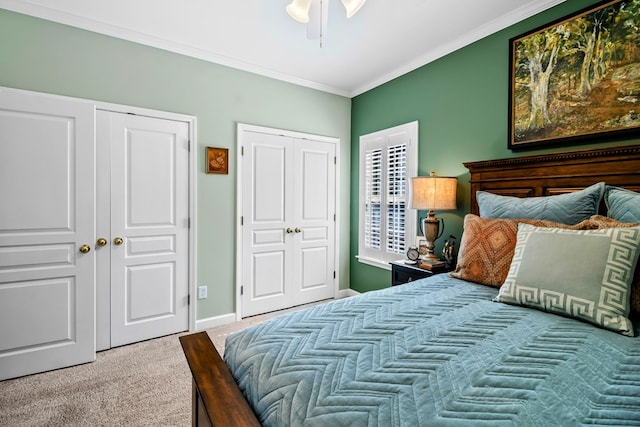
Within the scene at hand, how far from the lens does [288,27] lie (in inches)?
99.3

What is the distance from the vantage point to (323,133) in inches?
149

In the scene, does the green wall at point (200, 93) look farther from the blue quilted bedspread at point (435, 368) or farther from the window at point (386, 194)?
the blue quilted bedspread at point (435, 368)

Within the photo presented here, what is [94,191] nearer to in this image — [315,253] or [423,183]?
[315,253]

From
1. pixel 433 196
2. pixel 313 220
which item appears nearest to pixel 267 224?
pixel 313 220

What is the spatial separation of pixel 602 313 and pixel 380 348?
0.91m

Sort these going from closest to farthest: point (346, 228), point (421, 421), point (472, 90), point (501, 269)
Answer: point (421, 421), point (501, 269), point (472, 90), point (346, 228)

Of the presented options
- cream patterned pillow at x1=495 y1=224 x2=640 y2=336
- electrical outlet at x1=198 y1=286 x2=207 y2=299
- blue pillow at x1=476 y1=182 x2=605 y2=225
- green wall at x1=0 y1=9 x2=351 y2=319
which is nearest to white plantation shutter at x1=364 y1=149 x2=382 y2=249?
green wall at x1=0 y1=9 x2=351 y2=319

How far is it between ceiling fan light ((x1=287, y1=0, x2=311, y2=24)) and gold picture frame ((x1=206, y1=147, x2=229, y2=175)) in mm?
1680

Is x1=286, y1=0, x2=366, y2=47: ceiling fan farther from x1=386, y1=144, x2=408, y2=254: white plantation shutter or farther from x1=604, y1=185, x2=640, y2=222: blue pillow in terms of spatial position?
x1=386, y1=144, x2=408, y2=254: white plantation shutter

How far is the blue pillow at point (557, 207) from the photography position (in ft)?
5.46

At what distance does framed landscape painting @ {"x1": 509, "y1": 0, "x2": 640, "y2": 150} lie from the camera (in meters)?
1.81

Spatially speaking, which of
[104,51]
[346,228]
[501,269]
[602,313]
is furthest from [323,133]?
[602,313]

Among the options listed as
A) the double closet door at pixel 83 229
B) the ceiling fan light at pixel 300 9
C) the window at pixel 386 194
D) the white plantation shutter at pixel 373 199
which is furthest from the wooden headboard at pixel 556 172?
the double closet door at pixel 83 229

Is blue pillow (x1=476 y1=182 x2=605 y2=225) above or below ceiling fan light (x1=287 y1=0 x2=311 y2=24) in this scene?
below
